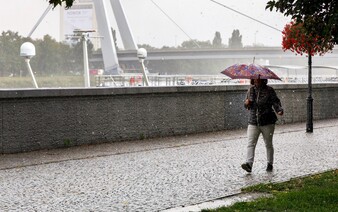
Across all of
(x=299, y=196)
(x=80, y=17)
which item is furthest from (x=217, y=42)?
(x=299, y=196)

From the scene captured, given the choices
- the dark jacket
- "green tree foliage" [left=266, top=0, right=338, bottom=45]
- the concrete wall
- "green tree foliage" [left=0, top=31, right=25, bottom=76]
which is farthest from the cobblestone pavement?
"green tree foliage" [left=0, top=31, right=25, bottom=76]

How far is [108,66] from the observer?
181 ft

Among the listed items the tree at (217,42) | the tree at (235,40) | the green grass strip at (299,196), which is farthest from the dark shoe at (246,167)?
the tree at (217,42)

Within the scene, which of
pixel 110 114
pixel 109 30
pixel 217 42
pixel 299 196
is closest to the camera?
pixel 299 196

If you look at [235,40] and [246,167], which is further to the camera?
[235,40]

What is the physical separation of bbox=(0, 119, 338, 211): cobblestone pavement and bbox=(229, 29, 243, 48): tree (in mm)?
65419

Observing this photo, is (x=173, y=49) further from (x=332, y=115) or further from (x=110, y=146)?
(x=110, y=146)

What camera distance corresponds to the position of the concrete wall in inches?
532

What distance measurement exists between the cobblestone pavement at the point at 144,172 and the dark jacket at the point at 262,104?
84cm

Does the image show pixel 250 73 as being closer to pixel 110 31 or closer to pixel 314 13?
pixel 314 13

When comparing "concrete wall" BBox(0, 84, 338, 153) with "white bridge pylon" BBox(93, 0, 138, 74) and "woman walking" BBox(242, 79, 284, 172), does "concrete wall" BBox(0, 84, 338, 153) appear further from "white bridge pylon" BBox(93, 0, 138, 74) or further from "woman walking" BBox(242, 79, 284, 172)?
"white bridge pylon" BBox(93, 0, 138, 74)

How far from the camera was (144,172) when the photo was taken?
34.5 ft

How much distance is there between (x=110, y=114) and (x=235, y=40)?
230 ft

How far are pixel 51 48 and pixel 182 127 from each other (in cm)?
4752
